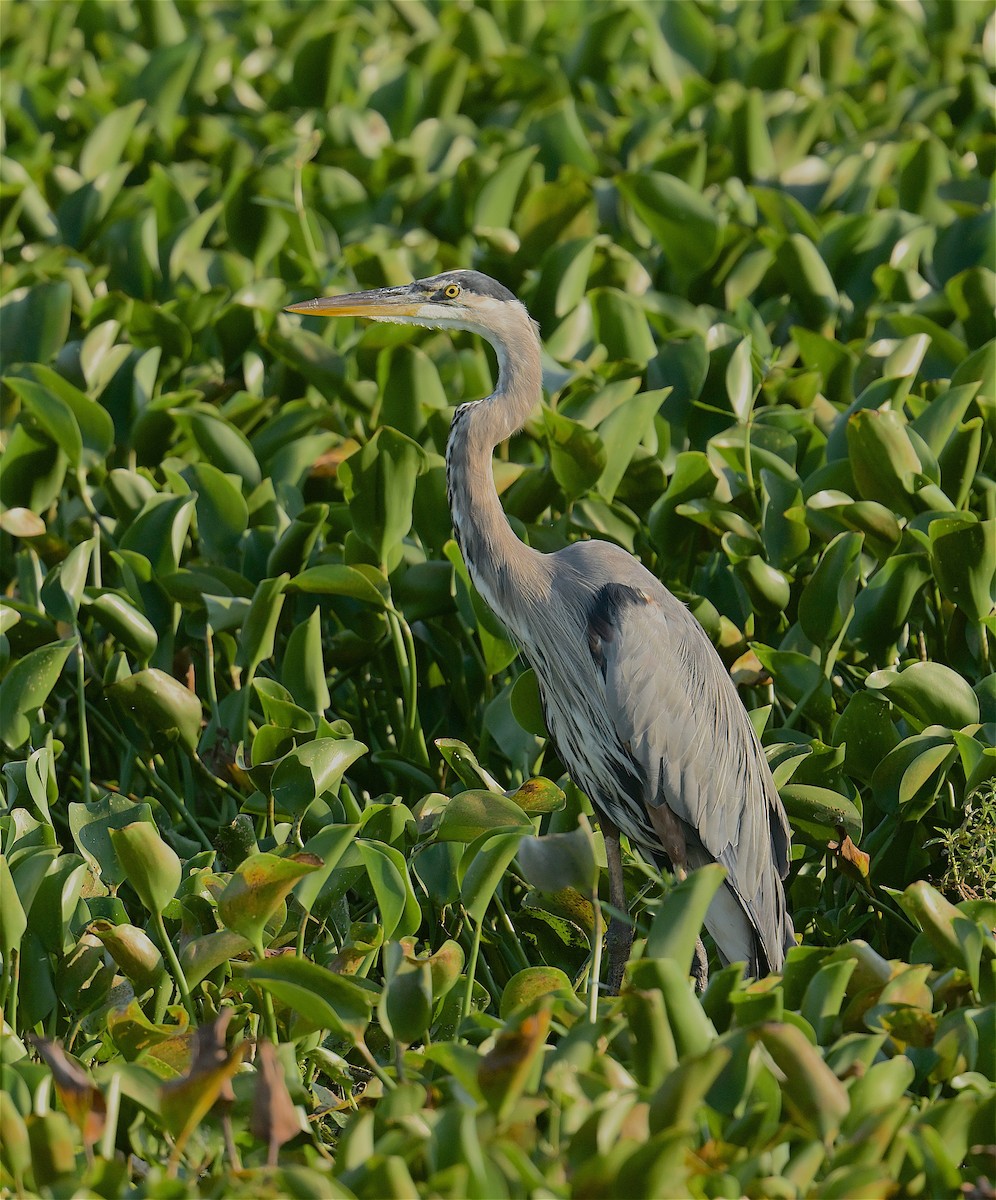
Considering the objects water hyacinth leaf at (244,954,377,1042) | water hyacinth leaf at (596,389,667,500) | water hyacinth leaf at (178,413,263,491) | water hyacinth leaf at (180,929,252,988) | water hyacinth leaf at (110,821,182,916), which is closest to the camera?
water hyacinth leaf at (244,954,377,1042)

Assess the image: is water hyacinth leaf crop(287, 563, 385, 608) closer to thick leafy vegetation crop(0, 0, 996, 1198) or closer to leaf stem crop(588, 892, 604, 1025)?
thick leafy vegetation crop(0, 0, 996, 1198)

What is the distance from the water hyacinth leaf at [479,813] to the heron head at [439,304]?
4.10 feet

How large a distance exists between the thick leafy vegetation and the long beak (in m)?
0.36

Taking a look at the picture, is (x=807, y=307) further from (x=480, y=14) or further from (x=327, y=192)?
(x=480, y=14)

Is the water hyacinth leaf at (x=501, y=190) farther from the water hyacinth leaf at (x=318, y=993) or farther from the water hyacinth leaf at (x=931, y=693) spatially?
the water hyacinth leaf at (x=318, y=993)

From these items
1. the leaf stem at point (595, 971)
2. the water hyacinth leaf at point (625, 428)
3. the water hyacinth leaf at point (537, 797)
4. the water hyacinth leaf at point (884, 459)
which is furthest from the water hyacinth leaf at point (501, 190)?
the leaf stem at point (595, 971)

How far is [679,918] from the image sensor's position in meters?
2.65

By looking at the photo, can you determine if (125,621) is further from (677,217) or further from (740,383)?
(677,217)

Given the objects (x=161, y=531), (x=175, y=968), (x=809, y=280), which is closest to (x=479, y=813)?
(x=175, y=968)

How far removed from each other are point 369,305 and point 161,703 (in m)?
1.11

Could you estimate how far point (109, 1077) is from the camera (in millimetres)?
2535

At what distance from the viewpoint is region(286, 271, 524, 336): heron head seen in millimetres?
3828

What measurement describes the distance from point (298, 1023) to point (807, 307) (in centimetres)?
347

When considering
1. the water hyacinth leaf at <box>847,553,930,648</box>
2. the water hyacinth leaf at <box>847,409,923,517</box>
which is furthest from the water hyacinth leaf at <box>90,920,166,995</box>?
the water hyacinth leaf at <box>847,409,923,517</box>
